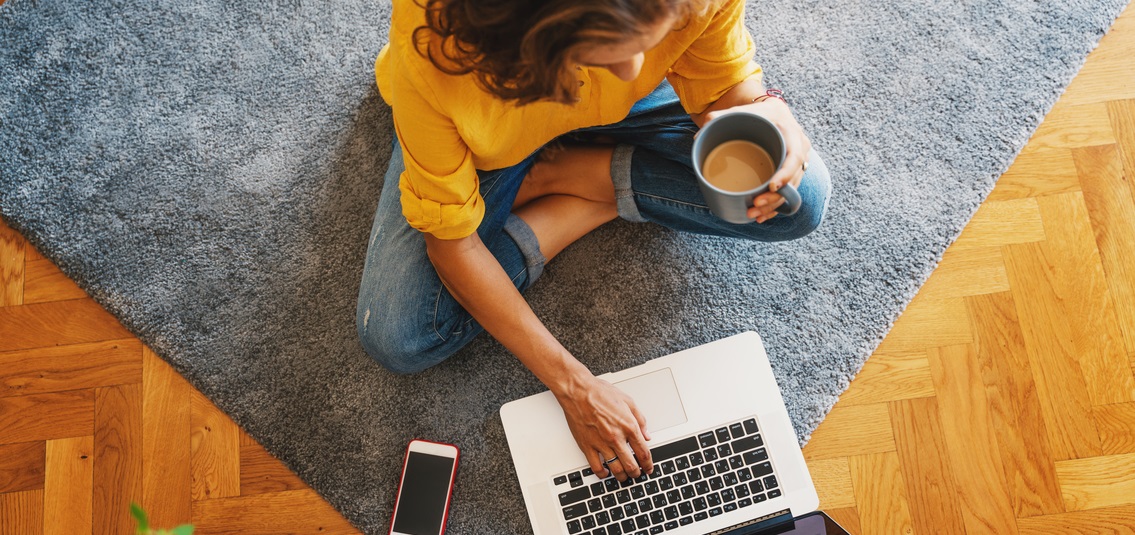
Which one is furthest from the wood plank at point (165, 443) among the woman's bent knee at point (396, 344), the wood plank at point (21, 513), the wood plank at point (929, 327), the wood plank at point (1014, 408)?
the wood plank at point (1014, 408)

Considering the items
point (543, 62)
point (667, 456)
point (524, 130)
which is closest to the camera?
point (543, 62)

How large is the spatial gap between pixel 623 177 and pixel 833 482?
56cm

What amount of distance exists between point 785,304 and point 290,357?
30.9 inches

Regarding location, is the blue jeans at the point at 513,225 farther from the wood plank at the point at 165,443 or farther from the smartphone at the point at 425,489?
the wood plank at the point at 165,443

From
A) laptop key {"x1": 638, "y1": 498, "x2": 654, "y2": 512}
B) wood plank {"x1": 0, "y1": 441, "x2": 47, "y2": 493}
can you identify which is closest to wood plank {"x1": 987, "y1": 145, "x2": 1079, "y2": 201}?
laptop key {"x1": 638, "y1": 498, "x2": 654, "y2": 512}

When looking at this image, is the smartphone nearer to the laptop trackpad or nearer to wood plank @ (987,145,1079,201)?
the laptop trackpad

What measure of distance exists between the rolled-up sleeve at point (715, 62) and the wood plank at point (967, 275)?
19.4 inches

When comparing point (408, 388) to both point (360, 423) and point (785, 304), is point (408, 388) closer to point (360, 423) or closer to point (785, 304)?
point (360, 423)

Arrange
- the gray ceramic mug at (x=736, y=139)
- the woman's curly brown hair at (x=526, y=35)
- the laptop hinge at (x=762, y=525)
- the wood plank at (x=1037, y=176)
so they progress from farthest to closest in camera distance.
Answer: the wood plank at (x=1037, y=176) → the laptop hinge at (x=762, y=525) → the gray ceramic mug at (x=736, y=139) → the woman's curly brown hair at (x=526, y=35)

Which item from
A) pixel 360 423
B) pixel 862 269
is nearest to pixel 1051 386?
pixel 862 269

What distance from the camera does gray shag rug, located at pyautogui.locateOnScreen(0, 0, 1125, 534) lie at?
3.78 ft

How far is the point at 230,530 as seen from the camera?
1.13 m

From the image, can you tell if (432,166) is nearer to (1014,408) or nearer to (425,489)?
(425,489)

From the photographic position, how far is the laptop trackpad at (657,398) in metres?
1.05
